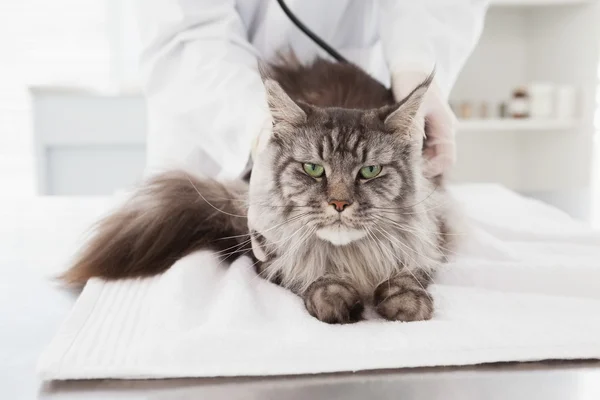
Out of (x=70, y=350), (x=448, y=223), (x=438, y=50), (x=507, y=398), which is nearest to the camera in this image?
(x=507, y=398)

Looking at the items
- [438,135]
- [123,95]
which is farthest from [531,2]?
[438,135]

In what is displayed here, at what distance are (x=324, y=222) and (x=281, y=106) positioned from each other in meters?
0.22

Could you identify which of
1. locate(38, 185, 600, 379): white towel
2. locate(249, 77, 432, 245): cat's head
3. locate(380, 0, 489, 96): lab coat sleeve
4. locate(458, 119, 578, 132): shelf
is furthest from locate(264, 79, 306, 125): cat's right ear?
locate(458, 119, 578, 132): shelf

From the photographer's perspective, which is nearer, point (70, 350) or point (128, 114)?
point (70, 350)

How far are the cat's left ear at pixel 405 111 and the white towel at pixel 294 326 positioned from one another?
0.94 feet

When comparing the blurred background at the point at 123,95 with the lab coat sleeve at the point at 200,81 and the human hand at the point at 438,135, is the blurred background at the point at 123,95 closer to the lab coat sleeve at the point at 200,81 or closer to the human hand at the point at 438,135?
the lab coat sleeve at the point at 200,81

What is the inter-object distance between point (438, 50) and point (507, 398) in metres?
1.16

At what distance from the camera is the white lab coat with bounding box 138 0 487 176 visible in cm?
144

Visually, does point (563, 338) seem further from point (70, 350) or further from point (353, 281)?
point (70, 350)

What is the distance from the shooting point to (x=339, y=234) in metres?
1.02

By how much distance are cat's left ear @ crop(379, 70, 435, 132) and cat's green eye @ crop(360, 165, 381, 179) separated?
0.08 meters

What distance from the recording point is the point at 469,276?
3.74 feet

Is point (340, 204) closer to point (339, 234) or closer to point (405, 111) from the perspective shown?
point (339, 234)

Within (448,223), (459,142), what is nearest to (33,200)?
(448,223)
